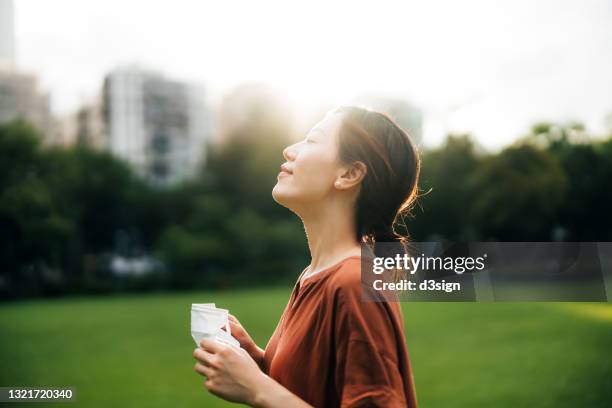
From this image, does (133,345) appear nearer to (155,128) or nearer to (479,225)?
(479,225)

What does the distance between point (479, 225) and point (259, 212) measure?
11.4 meters

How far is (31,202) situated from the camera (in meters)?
13.2

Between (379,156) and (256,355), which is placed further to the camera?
(256,355)

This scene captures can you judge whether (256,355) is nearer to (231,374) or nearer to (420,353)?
(231,374)

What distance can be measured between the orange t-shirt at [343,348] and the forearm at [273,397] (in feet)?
0.18

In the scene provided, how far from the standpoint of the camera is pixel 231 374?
113 cm

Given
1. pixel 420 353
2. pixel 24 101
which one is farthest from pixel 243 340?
pixel 24 101

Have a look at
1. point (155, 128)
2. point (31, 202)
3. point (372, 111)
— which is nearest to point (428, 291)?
point (372, 111)

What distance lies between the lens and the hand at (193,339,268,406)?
3.67ft

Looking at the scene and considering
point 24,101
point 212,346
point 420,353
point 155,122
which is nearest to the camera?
point 212,346

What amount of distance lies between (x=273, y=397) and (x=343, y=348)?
150 mm

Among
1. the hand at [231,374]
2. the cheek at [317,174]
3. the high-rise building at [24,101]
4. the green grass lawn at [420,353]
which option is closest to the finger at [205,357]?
the hand at [231,374]

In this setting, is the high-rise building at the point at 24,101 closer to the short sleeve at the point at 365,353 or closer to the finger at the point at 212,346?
the finger at the point at 212,346

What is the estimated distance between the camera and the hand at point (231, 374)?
3.67 feet
